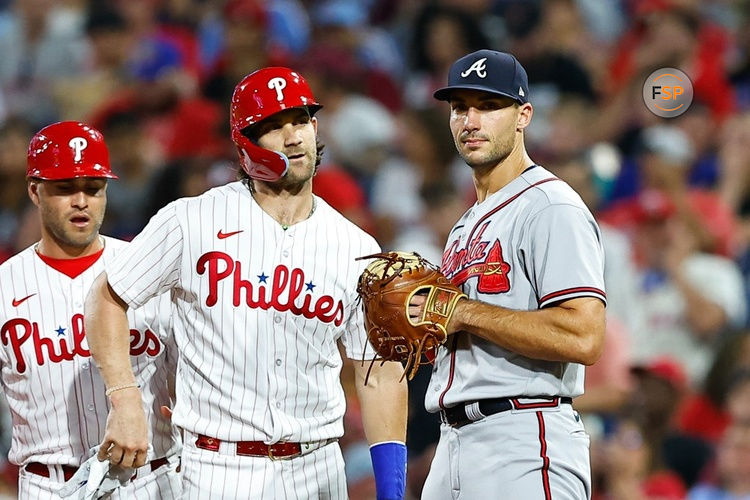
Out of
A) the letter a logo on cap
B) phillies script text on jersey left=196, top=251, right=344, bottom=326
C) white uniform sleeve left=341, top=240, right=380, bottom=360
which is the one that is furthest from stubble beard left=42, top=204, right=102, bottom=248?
the letter a logo on cap

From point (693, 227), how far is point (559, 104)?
156cm

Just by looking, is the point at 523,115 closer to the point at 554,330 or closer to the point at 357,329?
the point at 554,330

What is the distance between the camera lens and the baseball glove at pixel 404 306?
3.13m

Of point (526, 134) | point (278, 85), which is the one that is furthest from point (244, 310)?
point (526, 134)

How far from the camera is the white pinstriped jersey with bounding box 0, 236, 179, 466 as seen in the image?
3.85 meters

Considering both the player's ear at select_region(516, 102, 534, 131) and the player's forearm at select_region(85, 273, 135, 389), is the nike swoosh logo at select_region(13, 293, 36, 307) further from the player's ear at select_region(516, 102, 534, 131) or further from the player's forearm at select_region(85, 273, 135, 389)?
the player's ear at select_region(516, 102, 534, 131)

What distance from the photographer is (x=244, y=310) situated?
11.5 feet

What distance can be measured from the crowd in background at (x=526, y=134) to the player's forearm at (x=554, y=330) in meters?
2.56

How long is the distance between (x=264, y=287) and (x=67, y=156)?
92cm

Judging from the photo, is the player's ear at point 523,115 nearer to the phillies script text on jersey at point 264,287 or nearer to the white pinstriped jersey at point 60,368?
the phillies script text on jersey at point 264,287

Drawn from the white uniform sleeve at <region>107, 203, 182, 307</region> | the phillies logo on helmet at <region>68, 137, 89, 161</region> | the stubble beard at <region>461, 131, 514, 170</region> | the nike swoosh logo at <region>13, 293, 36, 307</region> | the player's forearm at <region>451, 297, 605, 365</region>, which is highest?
the phillies logo on helmet at <region>68, 137, 89, 161</region>

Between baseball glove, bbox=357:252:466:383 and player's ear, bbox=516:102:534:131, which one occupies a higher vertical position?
player's ear, bbox=516:102:534:131

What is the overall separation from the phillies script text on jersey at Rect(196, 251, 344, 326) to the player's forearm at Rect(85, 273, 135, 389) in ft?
0.94

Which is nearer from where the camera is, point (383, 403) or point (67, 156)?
point (383, 403)
